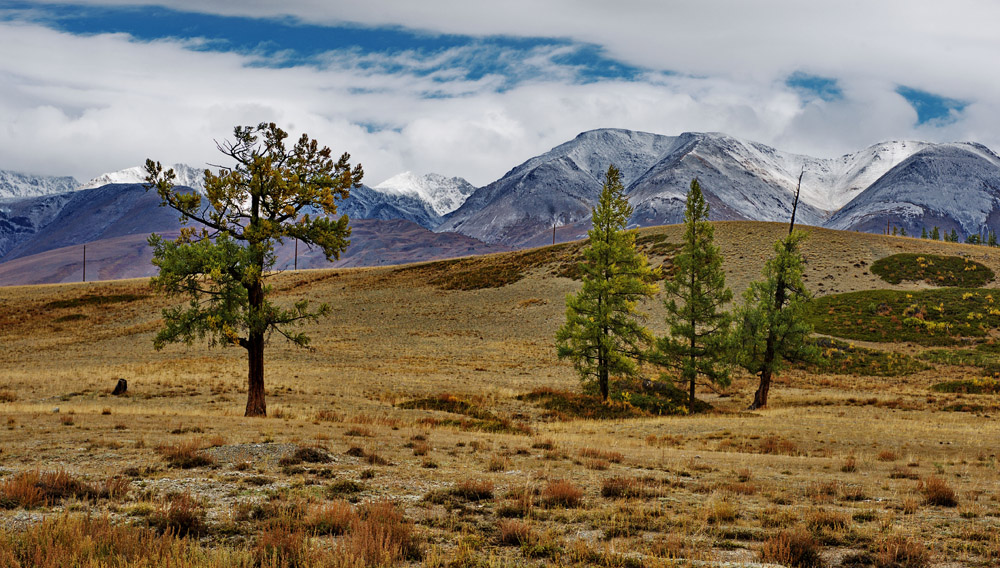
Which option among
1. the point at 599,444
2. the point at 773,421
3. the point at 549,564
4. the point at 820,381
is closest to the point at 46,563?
the point at 549,564

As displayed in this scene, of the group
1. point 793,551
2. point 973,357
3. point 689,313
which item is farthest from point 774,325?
point 793,551

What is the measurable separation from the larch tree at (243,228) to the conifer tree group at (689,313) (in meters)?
16.6

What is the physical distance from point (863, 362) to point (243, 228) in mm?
49569

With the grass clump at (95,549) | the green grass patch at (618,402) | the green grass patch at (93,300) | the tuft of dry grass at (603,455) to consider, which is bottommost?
the green grass patch at (618,402)

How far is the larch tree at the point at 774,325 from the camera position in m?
36.3

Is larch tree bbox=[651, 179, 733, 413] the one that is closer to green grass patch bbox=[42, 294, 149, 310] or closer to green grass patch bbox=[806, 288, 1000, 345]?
green grass patch bbox=[806, 288, 1000, 345]

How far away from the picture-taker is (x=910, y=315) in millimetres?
64062

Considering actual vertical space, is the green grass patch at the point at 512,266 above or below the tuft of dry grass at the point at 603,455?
above

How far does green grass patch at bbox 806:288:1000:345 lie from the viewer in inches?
2339

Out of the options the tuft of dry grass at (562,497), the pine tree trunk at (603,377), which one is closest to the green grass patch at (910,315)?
the pine tree trunk at (603,377)

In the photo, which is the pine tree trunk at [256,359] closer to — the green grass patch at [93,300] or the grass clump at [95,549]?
the grass clump at [95,549]

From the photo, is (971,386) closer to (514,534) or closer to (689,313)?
(689,313)

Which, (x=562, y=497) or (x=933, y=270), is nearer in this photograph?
(x=562, y=497)

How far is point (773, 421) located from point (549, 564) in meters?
23.3
